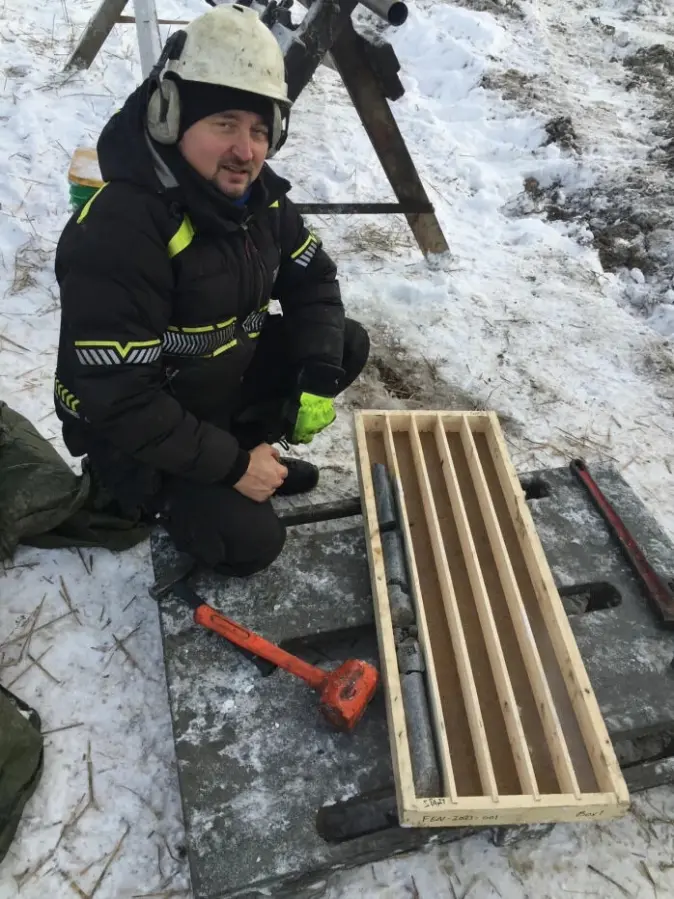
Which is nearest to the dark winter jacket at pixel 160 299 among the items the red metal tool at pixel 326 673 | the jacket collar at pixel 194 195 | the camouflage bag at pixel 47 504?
the jacket collar at pixel 194 195

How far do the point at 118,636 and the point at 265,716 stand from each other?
2.22 feet

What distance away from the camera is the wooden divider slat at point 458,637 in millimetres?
1893

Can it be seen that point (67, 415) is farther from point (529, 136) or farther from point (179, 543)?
point (529, 136)

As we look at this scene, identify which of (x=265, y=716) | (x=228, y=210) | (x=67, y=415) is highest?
(x=228, y=210)

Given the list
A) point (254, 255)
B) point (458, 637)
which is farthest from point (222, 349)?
point (458, 637)

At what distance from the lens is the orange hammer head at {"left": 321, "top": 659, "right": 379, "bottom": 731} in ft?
6.68

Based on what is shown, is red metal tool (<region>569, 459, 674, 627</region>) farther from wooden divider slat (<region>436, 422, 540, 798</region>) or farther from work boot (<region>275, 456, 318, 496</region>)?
work boot (<region>275, 456, 318, 496</region>)

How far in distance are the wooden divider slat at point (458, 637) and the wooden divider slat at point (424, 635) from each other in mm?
80

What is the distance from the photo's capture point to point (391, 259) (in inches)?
174

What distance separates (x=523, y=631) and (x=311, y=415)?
110 cm

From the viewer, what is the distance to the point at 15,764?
6.61 ft

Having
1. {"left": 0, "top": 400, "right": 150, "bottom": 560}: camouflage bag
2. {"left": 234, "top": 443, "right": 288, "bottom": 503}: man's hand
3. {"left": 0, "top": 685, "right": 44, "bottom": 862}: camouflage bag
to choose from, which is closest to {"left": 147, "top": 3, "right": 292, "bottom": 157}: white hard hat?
{"left": 234, "top": 443, "right": 288, "bottom": 503}: man's hand

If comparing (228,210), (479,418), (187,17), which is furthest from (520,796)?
(187,17)

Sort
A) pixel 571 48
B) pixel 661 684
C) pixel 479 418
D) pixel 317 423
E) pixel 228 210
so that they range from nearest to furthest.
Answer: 1. pixel 228 210
2. pixel 661 684
3. pixel 317 423
4. pixel 479 418
5. pixel 571 48
